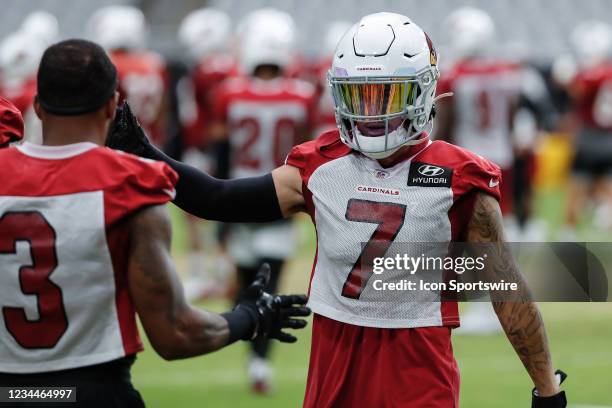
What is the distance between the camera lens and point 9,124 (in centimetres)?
390

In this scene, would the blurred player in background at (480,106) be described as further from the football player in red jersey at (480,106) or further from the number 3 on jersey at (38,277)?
the number 3 on jersey at (38,277)

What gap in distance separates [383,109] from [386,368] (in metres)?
0.74

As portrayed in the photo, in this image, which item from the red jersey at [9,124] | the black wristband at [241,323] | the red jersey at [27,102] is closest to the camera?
the black wristband at [241,323]

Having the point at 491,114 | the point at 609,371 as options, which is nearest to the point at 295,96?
the point at 491,114

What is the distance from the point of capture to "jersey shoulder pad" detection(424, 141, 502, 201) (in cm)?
340

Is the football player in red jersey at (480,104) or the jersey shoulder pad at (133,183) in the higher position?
the jersey shoulder pad at (133,183)

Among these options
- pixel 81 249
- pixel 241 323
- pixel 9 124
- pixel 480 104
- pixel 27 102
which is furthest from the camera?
pixel 480 104

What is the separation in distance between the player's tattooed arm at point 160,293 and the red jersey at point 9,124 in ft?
3.59

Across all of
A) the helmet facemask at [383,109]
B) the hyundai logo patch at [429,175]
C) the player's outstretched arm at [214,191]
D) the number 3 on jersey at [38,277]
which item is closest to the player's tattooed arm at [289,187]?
the player's outstretched arm at [214,191]

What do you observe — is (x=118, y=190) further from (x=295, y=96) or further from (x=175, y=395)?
(x=295, y=96)

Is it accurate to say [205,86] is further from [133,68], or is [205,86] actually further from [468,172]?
[468,172]

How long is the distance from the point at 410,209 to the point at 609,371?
4.36 m

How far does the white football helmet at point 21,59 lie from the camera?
9281mm

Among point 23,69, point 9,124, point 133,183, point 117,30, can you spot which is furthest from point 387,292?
point 117,30
